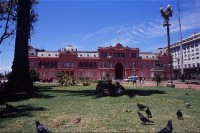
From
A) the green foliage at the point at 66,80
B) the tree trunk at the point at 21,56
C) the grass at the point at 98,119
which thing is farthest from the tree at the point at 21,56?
the green foliage at the point at 66,80

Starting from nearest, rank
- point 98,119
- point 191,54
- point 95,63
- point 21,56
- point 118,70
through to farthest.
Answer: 1. point 98,119
2. point 21,56
3. point 95,63
4. point 118,70
5. point 191,54

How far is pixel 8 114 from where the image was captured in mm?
13016

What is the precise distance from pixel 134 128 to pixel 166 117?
252 cm

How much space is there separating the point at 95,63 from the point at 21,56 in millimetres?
63058

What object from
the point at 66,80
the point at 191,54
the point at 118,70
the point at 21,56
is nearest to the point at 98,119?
the point at 21,56

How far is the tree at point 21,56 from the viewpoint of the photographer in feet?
76.6

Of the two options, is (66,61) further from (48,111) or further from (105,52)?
(48,111)

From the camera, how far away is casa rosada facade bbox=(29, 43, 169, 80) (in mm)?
84812

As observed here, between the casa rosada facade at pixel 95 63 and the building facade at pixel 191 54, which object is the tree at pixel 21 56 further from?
the building facade at pixel 191 54

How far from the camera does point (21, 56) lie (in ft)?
78.9

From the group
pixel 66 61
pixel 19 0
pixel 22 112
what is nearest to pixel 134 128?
pixel 22 112

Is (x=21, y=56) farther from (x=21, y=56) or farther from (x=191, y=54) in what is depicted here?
(x=191, y=54)

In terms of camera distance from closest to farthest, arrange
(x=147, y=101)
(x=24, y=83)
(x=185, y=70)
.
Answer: (x=147, y=101) < (x=24, y=83) < (x=185, y=70)

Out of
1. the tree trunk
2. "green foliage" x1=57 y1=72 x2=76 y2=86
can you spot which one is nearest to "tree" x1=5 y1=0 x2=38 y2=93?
the tree trunk
